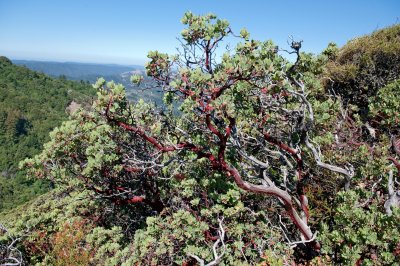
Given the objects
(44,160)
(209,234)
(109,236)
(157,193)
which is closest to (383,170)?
(209,234)

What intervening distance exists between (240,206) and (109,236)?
5.95 meters

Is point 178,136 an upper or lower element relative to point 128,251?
upper

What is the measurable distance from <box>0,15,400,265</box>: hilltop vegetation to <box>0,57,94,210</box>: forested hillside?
326 feet

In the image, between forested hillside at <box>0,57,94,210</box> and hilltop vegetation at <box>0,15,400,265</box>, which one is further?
forested hillside at <box>0,57,94,210</box>

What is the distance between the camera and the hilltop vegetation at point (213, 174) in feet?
27.5

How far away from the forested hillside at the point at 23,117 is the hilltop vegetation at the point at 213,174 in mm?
99313

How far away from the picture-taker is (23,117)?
14625cm

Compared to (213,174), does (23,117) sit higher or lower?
lower

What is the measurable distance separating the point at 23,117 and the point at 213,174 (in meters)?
160

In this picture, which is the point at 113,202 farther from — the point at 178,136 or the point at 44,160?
the point at 178,136

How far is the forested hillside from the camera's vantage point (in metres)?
112

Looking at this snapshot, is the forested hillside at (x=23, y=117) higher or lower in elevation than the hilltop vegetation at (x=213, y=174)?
lower

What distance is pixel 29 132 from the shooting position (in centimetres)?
14288

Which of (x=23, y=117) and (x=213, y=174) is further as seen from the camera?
(x=23, y=117)
